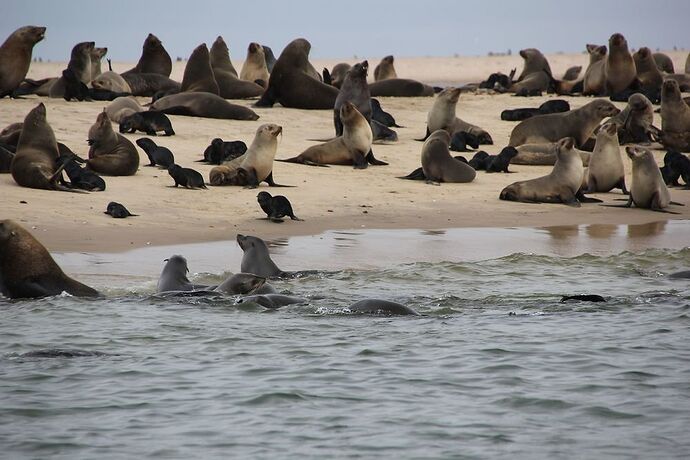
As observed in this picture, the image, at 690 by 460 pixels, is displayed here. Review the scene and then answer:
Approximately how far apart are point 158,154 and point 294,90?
20.2ft

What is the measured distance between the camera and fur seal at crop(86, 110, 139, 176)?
1223 centimetres

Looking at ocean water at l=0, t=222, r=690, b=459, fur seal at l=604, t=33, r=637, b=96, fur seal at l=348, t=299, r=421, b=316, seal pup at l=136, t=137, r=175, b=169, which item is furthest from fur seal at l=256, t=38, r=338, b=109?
fur seal at l=348, t=299, r=421, b=316

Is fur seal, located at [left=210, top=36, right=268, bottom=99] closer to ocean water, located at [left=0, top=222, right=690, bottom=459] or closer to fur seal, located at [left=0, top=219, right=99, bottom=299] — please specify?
ocean water, located at [left=0, top=222, right=690, bottom=459]

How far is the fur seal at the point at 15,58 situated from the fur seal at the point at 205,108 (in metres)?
2.22

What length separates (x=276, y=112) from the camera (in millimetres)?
18094

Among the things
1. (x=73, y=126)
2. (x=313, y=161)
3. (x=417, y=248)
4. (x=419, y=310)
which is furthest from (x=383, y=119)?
(x=419, y=310)

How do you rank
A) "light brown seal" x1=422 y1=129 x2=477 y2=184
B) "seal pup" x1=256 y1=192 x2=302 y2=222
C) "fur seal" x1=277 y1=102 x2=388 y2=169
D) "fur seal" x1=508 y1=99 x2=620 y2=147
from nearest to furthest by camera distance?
"seal pup" x1=256 y1=192 x2=302 y2=222 < "light brown seal" x1=422 y1=129 x2=477 y2=184 < "fur seal" x1=277 y1=102 x2=388 y2=169 < "fur seal" x1=508 y1=99 x2=620 y2=147

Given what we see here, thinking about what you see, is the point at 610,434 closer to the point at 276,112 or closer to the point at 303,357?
the point at 303,357

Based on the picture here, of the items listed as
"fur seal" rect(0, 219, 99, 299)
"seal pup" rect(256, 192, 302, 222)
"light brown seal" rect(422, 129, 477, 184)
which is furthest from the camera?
"light brown seal" rect(422, 129, 477, 184)

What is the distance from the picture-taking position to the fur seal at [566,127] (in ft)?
52.4

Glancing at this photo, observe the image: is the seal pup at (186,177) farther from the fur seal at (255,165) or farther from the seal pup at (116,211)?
the seal pup at (116,211)

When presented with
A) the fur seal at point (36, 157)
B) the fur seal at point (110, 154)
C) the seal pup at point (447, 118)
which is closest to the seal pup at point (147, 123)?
the fur seal at point (110, 154)

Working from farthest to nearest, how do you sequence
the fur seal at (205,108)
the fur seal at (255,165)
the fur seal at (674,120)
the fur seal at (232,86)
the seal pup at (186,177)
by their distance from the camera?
the fur seal at (232,86) < the fur seal at (205,108) < the fur seal at (674,120) < the fur seal at (255,165) < the seal pup at (186,177)

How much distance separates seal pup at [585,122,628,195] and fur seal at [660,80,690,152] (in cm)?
330
